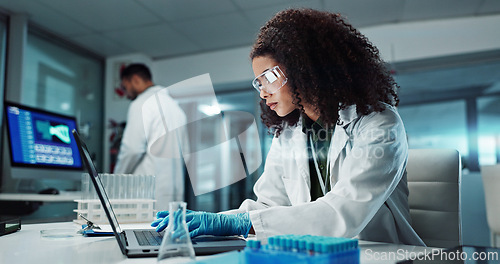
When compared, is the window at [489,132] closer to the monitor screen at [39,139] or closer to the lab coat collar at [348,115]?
the lab coat collar at [348,115]

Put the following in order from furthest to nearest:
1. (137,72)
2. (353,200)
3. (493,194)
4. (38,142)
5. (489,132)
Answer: (489,132) → (137,72) → (38,142) → (493,194) → (353,200)

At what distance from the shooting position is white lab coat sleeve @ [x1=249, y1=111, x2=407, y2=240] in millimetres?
915

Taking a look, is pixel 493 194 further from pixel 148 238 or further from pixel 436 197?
pixel 148 238

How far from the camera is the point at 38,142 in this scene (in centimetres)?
239

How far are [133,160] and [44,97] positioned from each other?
158 cm

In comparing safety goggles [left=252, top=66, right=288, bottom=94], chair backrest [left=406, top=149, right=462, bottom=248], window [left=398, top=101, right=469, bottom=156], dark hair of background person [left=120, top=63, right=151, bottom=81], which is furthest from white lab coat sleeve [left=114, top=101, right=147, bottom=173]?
window [left=398, top=101, right=469, bottom=156]

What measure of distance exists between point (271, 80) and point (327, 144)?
309 mm

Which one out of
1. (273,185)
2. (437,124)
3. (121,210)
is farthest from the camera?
(437,124)

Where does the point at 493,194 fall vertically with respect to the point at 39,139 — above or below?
below

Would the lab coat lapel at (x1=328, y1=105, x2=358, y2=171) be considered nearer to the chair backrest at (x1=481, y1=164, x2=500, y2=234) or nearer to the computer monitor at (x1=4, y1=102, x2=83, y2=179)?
the chair backrest at (x1=481, y1=164, x2=500, y2=234)

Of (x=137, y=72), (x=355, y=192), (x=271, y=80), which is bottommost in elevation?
(x=355, y=192)

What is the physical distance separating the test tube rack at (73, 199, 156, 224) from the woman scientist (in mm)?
273

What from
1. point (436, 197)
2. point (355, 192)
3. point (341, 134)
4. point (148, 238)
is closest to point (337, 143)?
point (341, 134)

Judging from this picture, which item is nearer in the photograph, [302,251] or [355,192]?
[302,251]
